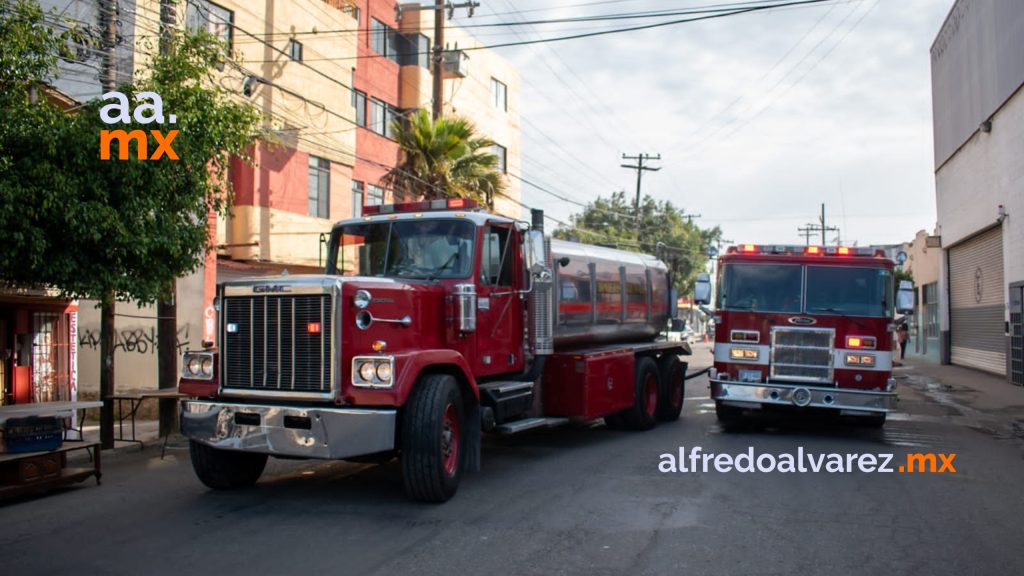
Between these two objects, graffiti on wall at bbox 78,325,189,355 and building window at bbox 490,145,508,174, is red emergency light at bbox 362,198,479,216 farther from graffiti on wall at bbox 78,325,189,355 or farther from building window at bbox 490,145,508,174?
building window at bbox 490,145,508,174

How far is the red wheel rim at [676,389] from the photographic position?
49.9ft

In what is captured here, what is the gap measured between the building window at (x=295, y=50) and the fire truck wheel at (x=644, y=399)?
13.3 metres

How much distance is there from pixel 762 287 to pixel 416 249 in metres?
5.84

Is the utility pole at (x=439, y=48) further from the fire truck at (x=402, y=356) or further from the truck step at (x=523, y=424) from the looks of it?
the truck step at (x=523, y=424)

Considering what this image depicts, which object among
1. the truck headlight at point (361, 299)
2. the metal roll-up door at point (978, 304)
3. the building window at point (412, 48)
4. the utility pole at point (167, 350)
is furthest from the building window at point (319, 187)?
the metal roll-up door at point (978, 304)

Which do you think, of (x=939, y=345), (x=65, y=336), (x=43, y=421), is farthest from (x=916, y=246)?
(x=43, y=421)

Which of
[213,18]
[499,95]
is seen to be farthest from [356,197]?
[499,95]

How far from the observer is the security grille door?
21.0 metres

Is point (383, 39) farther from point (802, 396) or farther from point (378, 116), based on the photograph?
point (802, 396)

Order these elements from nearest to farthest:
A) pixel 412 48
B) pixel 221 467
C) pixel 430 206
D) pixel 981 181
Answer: pixel 221 467, pixel 430 206, pixel 981 181, pixel 412 48

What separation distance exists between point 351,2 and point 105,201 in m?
18.1

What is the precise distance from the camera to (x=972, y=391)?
20656mm

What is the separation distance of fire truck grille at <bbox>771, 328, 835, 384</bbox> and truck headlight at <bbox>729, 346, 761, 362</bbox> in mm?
239

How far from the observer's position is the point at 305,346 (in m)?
8.01
